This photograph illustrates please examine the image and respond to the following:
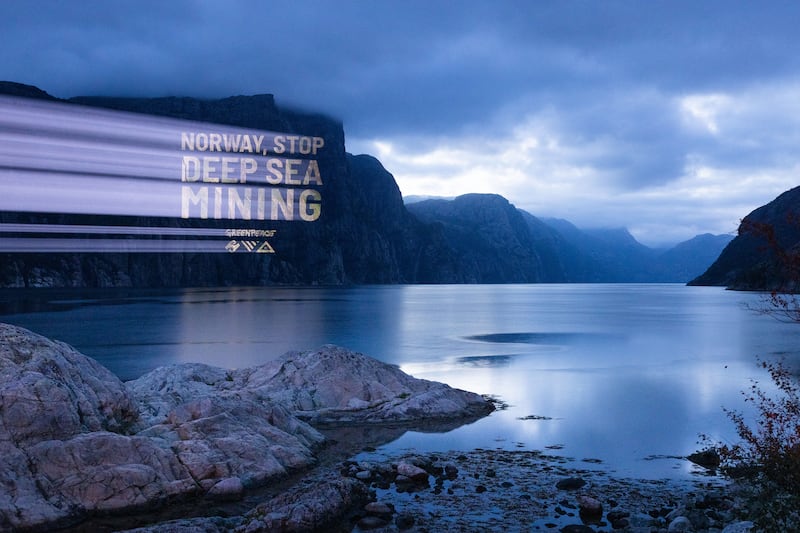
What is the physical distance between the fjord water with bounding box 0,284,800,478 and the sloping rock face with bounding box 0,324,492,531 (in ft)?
15.3

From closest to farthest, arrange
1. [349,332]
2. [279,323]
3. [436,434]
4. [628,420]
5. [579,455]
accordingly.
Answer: [579,455] → [436,434] → [628,420] → [349,332] → [279,323]

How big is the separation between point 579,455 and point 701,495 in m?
4.23

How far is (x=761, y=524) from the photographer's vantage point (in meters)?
9.22

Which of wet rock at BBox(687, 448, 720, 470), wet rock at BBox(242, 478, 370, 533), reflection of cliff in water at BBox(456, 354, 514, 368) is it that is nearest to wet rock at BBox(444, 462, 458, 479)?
wet rock at BBox(242, 478, 370, 533)

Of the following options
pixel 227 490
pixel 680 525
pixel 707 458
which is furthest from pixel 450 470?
pixel 707 458

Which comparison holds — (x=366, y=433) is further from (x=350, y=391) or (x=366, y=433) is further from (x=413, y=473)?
(x=413, y=473)

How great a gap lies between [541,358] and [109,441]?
3384cm

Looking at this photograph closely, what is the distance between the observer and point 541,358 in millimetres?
42844

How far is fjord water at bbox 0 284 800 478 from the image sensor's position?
1964 centimetres

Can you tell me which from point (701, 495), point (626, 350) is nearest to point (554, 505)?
point (701, 495)

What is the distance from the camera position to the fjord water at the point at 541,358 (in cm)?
1964

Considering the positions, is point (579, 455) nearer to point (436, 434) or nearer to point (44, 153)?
point (436, 434)

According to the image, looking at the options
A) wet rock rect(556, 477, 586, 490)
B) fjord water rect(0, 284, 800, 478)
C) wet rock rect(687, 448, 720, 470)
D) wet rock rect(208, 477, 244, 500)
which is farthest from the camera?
fjord water rect(0, 284, 800, 478)

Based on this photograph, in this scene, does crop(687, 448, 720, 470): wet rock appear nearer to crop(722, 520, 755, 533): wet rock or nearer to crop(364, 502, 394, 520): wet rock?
crop(722, 520, 755, 533): wet rock
